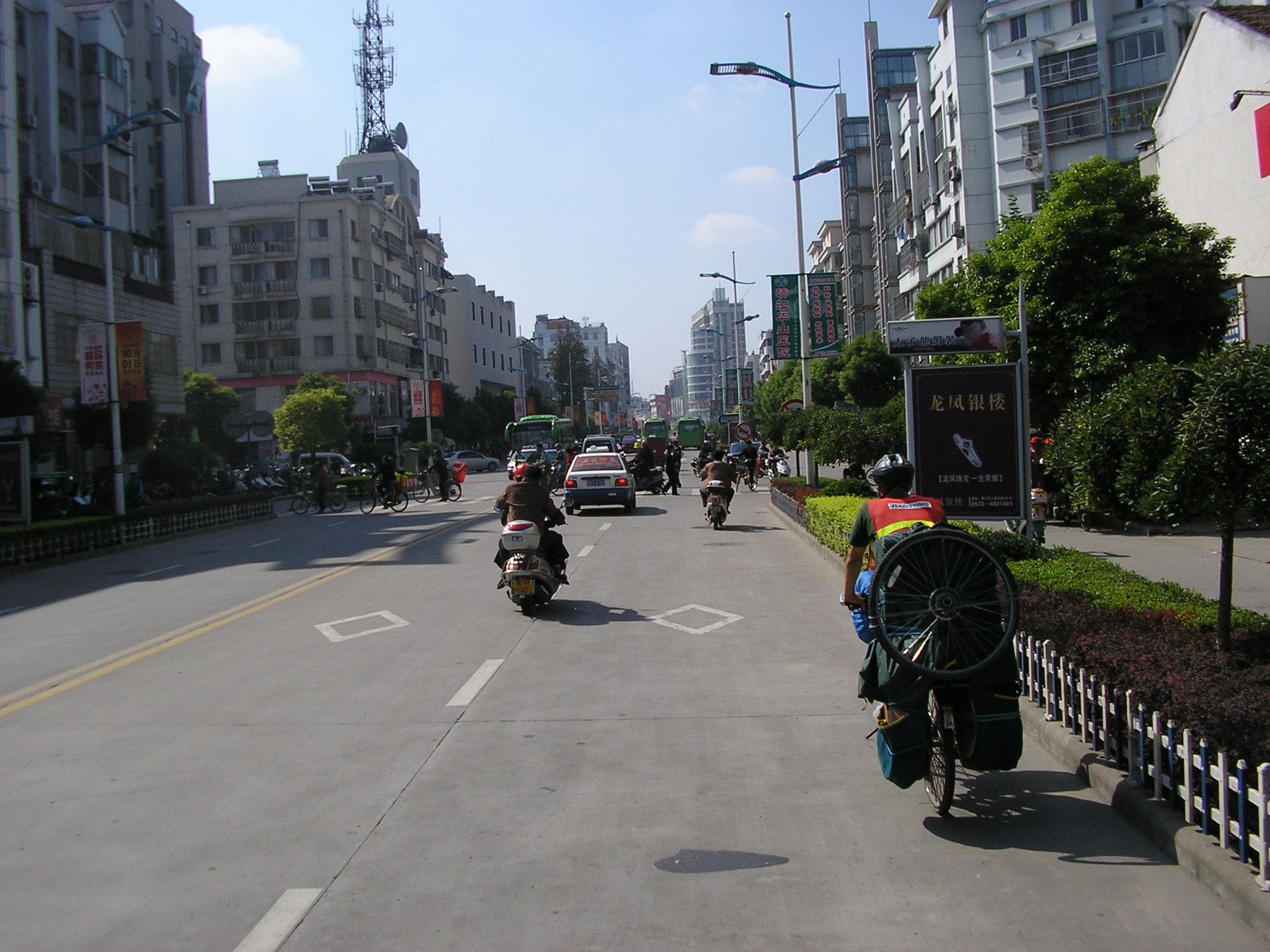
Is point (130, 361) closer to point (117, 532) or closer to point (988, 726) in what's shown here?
point (117, 532)

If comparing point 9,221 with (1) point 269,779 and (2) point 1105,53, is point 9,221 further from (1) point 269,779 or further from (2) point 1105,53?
(2) point 1105,53

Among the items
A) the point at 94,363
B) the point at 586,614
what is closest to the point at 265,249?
the point at 94,363

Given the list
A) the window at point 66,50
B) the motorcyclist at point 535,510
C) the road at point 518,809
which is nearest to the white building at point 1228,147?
the motorcyclist at point 535,510

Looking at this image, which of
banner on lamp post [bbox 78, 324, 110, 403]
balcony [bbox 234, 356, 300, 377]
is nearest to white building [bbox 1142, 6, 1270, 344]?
banner on lamp post [bbox 78, 324, 110, 403]

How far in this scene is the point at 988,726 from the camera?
502 centimetres

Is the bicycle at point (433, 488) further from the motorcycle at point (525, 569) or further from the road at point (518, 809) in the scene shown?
the road at point (518, 809)

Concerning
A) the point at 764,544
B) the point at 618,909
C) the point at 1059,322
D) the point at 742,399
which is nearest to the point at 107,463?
the point at 764,544

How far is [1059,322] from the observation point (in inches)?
723

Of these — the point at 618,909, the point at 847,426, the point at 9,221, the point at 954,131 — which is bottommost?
the point at 618,909

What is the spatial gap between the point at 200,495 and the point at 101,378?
14.8 m

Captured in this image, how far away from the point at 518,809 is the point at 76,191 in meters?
43.2

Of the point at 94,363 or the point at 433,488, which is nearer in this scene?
the point at 94,363

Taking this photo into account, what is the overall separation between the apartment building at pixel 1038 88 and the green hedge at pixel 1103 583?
3254 centimetres

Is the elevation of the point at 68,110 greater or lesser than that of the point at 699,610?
greater
